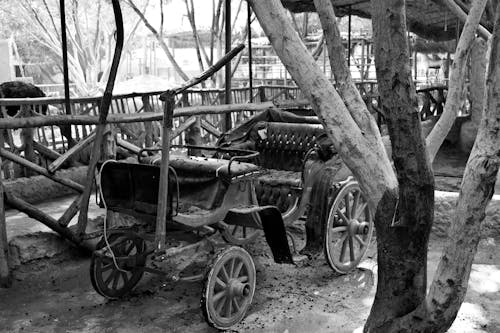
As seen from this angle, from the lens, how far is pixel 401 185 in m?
3.08

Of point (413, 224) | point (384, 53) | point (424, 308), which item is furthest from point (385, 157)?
point (424, 308)

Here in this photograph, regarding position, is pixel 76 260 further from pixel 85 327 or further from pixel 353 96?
pixel 353 96

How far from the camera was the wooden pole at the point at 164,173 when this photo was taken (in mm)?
4277

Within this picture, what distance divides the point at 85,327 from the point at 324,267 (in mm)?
2506

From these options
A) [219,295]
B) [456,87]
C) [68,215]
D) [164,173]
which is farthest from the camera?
[68,215]

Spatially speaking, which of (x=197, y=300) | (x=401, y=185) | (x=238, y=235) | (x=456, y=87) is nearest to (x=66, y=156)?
(x=238, y=235)

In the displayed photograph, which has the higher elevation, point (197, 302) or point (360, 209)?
point (360, 209)

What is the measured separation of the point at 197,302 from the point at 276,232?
0.93 m

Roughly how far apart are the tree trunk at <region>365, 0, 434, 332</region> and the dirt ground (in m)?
1.40

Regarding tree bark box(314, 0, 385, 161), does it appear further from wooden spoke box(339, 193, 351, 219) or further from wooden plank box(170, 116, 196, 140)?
wooden plank box(170, 116, 196, 140)

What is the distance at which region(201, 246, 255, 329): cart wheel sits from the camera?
4.43 metres

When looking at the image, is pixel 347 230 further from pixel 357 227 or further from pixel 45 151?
pixel 45 151

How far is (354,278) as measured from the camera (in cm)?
579

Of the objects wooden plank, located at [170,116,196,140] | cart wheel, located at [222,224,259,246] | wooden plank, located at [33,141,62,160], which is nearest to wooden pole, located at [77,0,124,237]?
cart wheel, located at [222,224,259,246]
